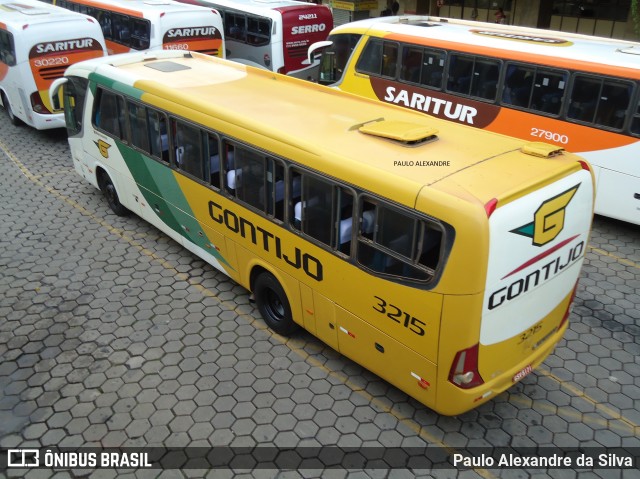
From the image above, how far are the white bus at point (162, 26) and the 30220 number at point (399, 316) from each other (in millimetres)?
12032

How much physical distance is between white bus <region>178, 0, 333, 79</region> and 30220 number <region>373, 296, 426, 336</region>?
12.6 meters

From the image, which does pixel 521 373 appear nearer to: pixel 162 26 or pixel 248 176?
pixel 248 176

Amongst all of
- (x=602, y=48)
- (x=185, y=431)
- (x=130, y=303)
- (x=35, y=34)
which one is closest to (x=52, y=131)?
(x=35, y=34)

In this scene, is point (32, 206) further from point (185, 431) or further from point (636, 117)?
point (636, 117)

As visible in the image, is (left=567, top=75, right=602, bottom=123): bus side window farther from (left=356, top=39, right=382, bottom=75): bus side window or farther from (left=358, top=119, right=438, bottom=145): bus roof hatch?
(left=358, top=119, right=438, bottom=145): bus roof hatch

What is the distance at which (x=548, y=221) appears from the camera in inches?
192

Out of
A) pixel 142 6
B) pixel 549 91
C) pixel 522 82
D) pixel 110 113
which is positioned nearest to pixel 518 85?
pixel 522 82

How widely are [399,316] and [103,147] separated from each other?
6.44 m

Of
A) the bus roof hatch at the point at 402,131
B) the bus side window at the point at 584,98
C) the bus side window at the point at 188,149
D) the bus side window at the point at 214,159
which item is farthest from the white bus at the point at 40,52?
the bus side window at the point at 584,98

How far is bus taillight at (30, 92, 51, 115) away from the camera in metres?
13.2

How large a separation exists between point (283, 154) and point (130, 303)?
3.31 meters

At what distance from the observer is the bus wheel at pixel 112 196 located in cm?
1001

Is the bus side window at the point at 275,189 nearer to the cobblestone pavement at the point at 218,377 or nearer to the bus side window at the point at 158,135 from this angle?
the cobblestone pavement at the point at 218,377

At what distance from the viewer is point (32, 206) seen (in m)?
10.6
